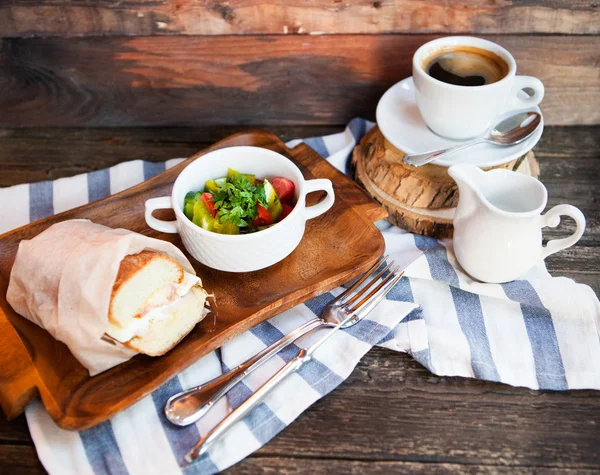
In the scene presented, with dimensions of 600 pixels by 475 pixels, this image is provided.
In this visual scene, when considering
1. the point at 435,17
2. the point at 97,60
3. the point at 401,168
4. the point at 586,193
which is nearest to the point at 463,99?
the point at 401,168

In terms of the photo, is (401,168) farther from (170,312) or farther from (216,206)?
(170,312)

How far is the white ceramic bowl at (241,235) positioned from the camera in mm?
1296

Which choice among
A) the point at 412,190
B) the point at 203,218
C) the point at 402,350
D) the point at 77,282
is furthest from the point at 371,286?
Answer: the point at 77,282

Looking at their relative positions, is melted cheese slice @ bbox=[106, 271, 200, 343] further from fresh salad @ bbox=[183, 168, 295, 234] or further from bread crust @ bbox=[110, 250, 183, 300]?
fresh salad @ bbox=[183, 168, 295, 234]

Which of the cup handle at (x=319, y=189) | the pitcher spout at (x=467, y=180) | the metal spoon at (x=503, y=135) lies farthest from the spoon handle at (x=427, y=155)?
the cup handle at (x=319, y=189)

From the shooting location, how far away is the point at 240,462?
1.16 metres

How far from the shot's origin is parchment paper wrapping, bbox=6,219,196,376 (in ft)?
3.83

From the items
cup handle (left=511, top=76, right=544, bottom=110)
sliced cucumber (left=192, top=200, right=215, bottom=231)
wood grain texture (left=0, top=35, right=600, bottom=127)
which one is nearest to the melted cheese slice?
sliced cucumber (left=192, top=200, right=215, bottom=231)

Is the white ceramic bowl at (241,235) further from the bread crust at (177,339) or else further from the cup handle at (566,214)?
the cup handle at (566,214)

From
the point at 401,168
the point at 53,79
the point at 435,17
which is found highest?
the point at 435,17

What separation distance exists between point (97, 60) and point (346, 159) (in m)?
0.80

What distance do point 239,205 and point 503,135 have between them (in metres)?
0.70

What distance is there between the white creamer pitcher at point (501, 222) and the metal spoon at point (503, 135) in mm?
124

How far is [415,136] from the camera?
62.7 inches
